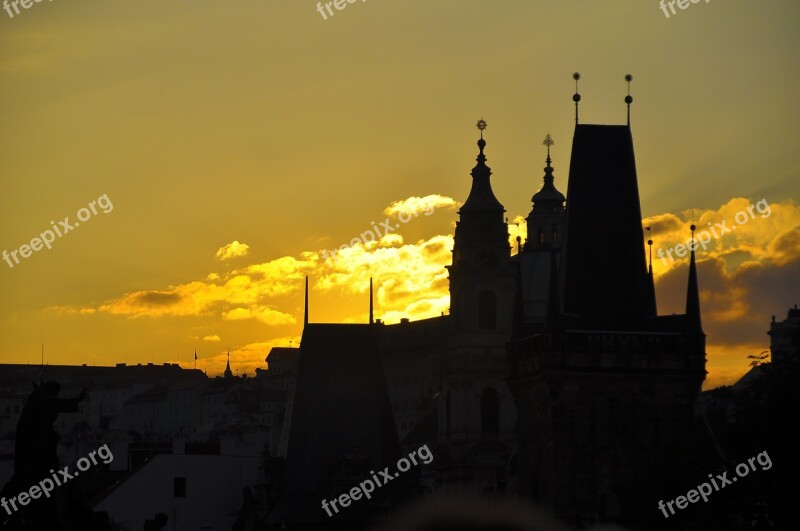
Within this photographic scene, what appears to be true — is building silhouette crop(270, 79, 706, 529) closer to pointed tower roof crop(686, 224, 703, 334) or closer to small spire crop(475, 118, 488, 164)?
pointed tower roof crop(686, 224, 703, 334)

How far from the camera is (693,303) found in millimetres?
108562

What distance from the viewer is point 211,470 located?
Result: 11969cm

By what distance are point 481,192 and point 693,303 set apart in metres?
70.9

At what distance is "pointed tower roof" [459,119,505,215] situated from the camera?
583 feet

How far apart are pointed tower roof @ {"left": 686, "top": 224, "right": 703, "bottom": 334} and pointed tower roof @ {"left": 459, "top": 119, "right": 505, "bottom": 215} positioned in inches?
2709

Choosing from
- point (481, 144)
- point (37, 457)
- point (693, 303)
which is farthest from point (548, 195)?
point (37, 457)

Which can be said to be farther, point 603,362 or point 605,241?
point 605,241

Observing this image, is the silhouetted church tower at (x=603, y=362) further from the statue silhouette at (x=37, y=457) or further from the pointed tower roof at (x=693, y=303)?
the statue silhouette at (x=37, y=457)

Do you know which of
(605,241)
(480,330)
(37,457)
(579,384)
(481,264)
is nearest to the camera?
(37,457)

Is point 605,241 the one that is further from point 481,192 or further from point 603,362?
point 481,192

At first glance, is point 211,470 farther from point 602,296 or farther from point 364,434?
point 602,296

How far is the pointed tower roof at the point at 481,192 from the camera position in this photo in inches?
6998

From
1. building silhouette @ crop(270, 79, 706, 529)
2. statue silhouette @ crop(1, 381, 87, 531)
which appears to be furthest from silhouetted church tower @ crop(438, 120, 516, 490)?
statue silhouette @ crop(1, 381, 87, 531)

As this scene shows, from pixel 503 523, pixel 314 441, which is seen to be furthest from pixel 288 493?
pixel 503 523
